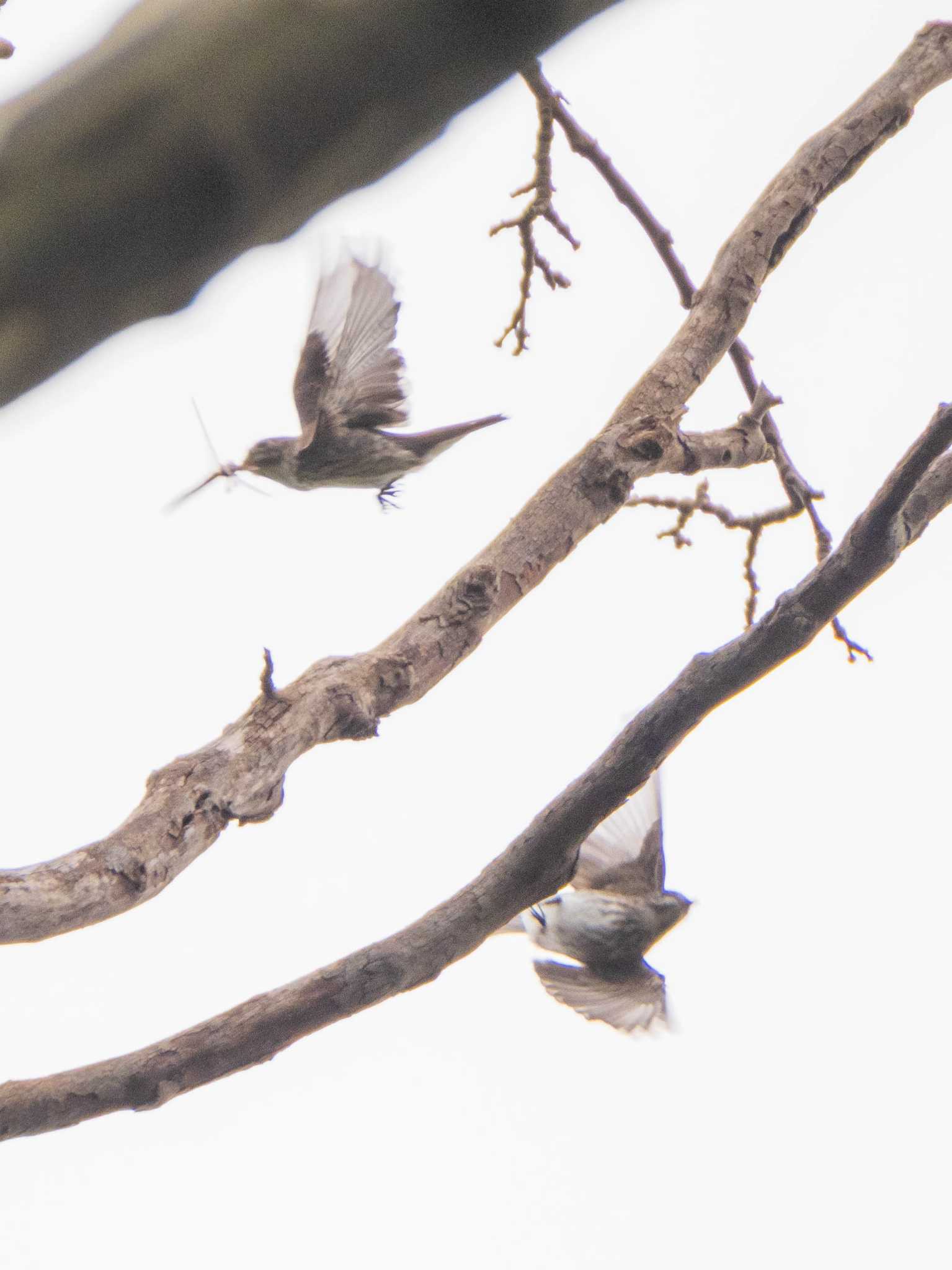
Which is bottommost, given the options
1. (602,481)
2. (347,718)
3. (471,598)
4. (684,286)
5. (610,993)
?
(610,993)

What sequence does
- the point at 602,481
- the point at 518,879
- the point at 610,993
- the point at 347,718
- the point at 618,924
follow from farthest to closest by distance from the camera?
the point at 610,993, the point at 618,924, the point at 602,481, the point at 518,879, the point at 347,718

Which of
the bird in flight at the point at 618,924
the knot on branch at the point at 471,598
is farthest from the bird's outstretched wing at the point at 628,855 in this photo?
the knot on branch at the point at 471,598

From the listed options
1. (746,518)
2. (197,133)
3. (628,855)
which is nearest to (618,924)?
(628,855)

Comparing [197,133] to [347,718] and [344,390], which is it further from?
[344,390]

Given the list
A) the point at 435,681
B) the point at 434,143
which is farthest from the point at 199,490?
the point at 434,143

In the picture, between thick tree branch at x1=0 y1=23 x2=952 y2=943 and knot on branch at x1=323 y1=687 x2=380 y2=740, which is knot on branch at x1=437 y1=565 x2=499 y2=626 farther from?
knot on branch at x1=323 y1=687 x2=380 y2=740

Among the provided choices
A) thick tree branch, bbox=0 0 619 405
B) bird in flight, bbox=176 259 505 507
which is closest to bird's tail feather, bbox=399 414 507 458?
bird in flight, bbox=176 259 505 507
